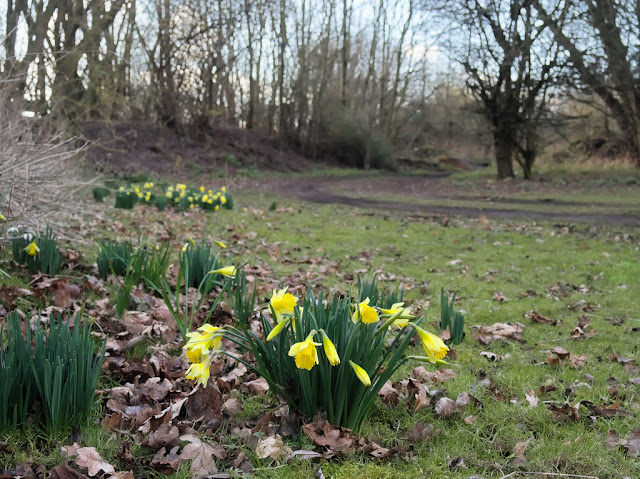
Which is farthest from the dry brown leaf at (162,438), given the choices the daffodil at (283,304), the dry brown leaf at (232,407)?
the daffodil at (283,304)

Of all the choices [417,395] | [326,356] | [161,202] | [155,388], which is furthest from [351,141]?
[326,356]

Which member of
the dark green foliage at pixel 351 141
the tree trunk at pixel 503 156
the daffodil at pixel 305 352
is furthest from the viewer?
the dark green foliage at pixel 351 141

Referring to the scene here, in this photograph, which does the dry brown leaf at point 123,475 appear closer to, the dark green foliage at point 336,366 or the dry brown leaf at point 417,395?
the dark green foliage at point 336,366

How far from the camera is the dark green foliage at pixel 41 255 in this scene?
14.7 feet

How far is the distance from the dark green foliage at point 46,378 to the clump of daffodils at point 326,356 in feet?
1.45

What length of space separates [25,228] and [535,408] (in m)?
4.95

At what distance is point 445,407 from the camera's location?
2732 mm

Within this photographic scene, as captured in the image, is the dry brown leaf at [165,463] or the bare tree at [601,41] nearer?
the dry brown leaf at [165,463]

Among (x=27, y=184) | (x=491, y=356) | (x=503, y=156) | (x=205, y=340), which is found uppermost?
(x=503, y=156)

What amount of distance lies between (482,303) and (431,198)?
509 inches

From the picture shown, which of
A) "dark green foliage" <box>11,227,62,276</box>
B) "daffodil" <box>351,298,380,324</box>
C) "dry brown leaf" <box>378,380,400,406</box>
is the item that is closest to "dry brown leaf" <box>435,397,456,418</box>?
"dry brown leaf" <box>378,380,400,406</box>

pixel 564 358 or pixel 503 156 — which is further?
pixel 503 156

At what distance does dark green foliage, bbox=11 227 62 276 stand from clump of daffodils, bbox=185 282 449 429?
109 inches

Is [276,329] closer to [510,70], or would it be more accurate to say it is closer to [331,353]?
[331,353]
